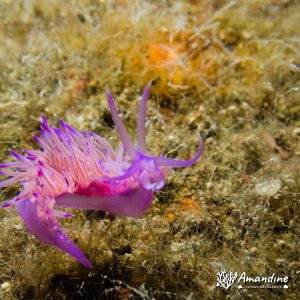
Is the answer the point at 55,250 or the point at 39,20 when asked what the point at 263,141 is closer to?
the point at 55,250

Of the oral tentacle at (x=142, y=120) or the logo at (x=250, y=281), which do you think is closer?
the oral tentacle at (x=142, y=120)

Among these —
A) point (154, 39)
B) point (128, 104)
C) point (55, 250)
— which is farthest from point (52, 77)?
point (55, 250)

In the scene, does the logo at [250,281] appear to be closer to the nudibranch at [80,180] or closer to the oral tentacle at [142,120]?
the nudibranch at [80,180]

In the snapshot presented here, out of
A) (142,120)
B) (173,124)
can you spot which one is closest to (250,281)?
(142,120)

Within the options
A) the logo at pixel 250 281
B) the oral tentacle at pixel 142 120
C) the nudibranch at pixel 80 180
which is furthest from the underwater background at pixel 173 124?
the oral tentacle at pixel 142 120

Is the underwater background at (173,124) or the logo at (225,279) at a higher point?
the underwater background at (173,124)

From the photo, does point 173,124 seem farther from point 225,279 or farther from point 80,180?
point 225,279

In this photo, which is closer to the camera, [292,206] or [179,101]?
[292,206]
